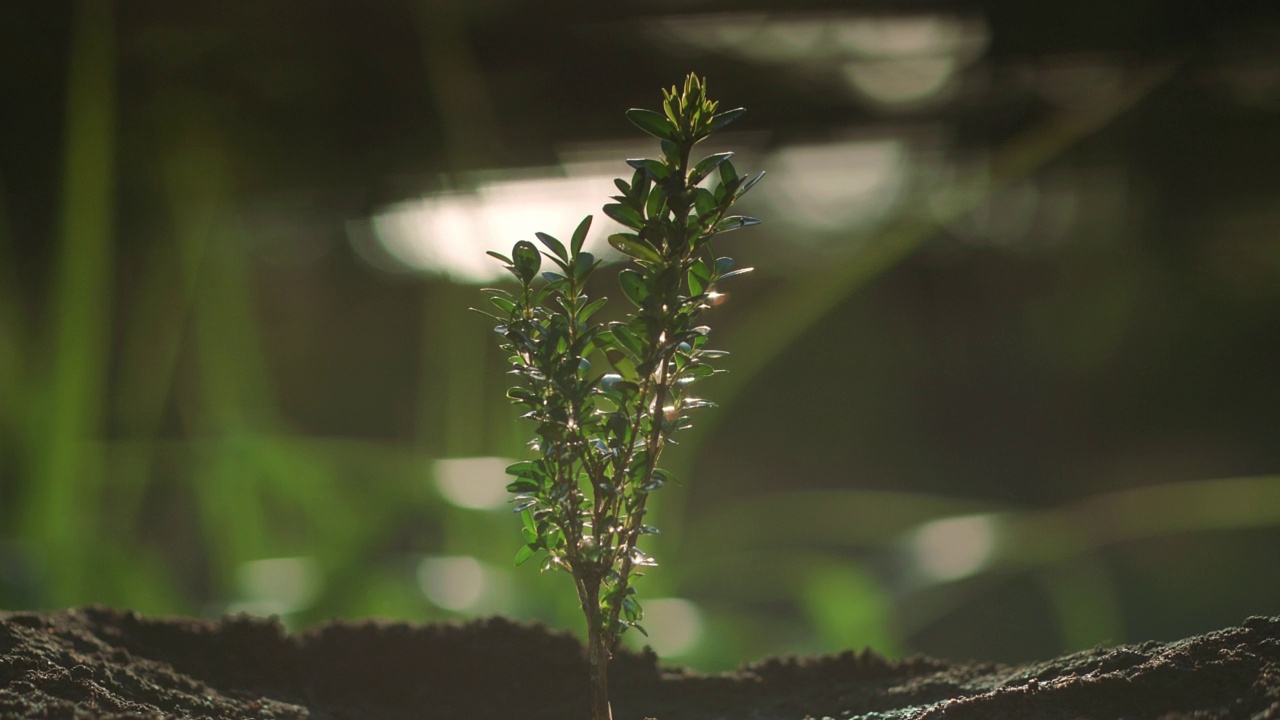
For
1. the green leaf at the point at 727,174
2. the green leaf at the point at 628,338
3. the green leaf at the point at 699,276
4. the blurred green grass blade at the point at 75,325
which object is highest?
the blurred green grass blade at the point at 75,325

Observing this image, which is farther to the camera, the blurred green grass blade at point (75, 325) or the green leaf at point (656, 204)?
the blurred green grass blade at point (75, 325)

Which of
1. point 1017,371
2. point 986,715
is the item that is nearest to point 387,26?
point 986,715

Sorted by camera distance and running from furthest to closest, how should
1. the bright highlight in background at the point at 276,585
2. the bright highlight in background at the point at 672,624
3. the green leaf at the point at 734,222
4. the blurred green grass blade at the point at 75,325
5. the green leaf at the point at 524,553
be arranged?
the bright highlight in background at the point at 672,624 → the bright highlight in background at the point at 276,585 → the blurred green grass blade at the point at 75,325 → the green leaf at the point at 524,553 → the green leaf at the point at 734,222

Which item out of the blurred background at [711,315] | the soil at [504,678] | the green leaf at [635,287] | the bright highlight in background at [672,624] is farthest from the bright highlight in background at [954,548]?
the green leaf at [635,287]

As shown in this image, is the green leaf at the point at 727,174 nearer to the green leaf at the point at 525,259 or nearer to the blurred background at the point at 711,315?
the green leaf at the point at 525,259

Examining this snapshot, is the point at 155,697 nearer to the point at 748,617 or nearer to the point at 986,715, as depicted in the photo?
the point at 986,715

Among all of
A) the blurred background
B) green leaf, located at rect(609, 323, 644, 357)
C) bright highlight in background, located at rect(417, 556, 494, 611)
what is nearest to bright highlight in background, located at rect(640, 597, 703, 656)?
the blurred background

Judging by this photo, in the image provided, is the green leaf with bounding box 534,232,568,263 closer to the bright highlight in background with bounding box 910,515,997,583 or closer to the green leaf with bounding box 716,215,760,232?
the green leaf with bounding box 716,215,760,232

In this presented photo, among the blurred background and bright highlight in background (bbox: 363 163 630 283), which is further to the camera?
bright highlight in background (bbox: 363 163 630 283)
